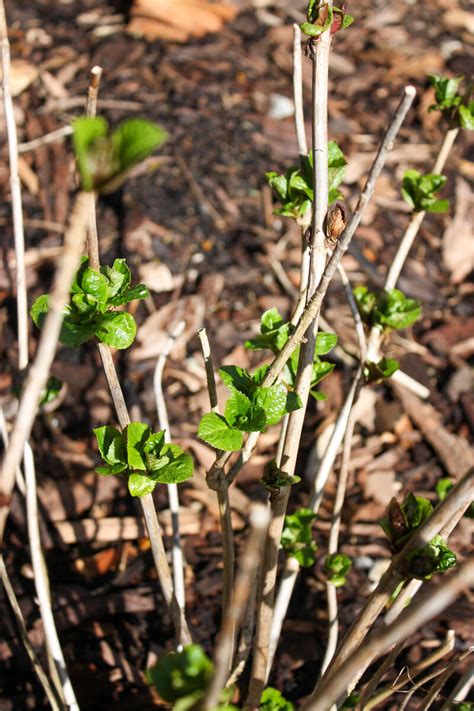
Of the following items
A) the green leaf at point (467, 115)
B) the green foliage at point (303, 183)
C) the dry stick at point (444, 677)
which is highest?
the green leaf at point (467, 115)

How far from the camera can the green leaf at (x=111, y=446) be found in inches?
38.2

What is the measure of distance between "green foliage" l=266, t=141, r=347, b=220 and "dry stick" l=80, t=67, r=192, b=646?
268 millimetres

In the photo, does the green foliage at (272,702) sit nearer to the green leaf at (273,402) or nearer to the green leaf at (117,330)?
the green leaf at (273,402)

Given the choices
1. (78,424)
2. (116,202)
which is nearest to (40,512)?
(78,424)

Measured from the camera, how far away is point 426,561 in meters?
0.85

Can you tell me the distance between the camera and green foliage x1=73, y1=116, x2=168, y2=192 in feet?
1.59

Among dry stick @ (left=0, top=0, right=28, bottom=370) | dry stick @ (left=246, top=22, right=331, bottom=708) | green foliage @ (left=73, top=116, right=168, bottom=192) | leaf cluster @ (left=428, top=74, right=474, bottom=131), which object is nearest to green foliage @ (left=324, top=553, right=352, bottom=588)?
dry stick @ (left=246, top=22, right=331, bottom=708)

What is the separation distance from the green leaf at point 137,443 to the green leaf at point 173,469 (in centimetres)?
2

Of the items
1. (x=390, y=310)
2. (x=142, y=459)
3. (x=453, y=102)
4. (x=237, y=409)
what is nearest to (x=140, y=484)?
(x=142, y=459)

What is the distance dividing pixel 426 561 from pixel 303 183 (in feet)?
1.69

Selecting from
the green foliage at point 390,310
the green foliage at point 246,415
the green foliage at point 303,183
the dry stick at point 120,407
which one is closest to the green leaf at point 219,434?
the green foliage at point 246,415

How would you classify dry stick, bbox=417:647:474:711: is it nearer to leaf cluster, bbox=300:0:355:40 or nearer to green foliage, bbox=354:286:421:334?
green foliage, bbox=354:286:421:334

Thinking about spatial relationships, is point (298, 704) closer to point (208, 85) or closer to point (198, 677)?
point (198, 677)

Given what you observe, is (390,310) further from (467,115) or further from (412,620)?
(412,620)
